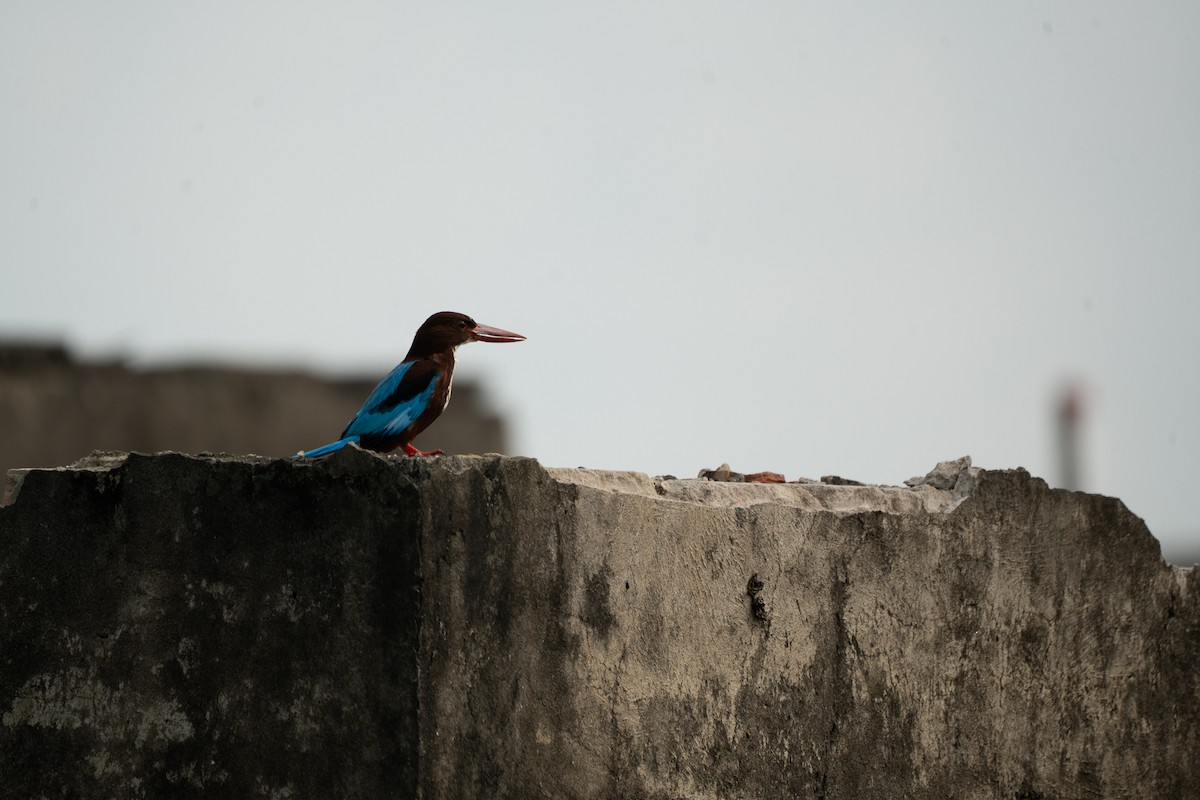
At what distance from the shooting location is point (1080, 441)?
26578 millimetres

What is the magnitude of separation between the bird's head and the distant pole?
23485 mm

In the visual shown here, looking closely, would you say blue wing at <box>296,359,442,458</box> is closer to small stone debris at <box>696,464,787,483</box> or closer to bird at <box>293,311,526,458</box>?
bird at <box>293,311,526,458</box>

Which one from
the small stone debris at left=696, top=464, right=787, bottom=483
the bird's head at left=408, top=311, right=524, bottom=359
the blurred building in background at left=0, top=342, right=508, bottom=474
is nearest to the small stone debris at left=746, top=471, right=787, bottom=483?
the small stone debris at left=696, top=464, right=787, bottom=483

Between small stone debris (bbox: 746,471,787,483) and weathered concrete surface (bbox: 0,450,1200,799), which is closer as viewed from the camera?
weathered concrete surface (bbox: 0,450,1200,799)

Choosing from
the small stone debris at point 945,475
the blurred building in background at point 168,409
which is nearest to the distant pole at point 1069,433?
the blurred building in background at point 168,409

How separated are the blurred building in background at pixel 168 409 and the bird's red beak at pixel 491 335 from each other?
1237cm

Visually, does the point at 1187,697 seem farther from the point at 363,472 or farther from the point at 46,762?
the point at 46,762

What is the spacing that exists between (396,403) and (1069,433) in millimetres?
24553

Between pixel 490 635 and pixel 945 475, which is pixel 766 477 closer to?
A: pixel 945 475

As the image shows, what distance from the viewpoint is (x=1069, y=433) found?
26609 millimetres

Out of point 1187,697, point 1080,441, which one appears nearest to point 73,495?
point 1187,697

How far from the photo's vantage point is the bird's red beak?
12.9 feet

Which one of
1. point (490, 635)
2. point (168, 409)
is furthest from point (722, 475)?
point (168, 409)

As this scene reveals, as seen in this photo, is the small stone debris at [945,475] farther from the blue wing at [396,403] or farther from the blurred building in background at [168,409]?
the blurred building in background at [168,409]
